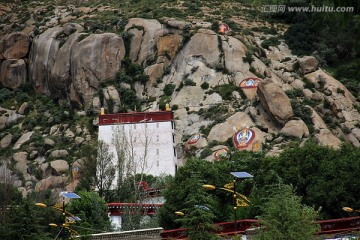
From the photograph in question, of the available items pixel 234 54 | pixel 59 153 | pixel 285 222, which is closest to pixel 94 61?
pixel 59 153

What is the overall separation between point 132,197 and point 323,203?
1677 centimetres

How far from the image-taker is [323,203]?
44.9 m

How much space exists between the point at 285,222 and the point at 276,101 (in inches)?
1872

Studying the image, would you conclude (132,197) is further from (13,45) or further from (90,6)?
(90,6)

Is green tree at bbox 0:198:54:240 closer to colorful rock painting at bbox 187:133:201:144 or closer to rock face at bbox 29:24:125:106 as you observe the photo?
colorful rock painting at bbox 187:133:201:144

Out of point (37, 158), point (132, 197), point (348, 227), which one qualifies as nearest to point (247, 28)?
point (37, 158)

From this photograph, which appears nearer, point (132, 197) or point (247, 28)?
point (132, 197)

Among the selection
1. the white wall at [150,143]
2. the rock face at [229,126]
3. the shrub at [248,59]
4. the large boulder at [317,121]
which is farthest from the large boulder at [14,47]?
the large boulder at [317,121]

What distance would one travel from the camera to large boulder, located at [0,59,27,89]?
98688 millimetres

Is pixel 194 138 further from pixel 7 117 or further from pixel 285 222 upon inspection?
pixel 285 222

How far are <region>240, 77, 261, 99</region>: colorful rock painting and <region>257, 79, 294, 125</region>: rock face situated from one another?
17.8ft

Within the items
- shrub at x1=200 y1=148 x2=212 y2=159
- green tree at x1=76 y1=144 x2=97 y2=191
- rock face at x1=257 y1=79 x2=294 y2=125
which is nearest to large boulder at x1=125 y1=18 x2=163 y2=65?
green tree at x1=76 y1=144 x2=97 y2=191

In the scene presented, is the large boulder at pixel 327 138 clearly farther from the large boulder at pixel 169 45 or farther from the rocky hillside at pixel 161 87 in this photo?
the large boulder at pixel 169 45

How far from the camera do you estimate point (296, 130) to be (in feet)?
237
